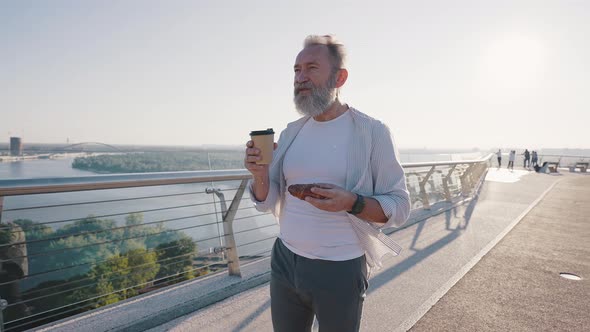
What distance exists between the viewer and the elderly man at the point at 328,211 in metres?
1.47

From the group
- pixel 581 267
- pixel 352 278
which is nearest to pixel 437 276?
pixel 581 267

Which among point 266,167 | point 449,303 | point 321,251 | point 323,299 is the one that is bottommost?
point 449,303

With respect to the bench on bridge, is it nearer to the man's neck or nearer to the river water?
the river water

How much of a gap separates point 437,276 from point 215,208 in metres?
2.43

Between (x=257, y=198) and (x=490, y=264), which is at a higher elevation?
(x=257, y=198)

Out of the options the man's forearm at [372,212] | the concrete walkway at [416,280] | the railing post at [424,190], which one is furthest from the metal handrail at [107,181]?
the railing post at [424,190]

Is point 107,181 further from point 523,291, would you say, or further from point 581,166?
point 581,166

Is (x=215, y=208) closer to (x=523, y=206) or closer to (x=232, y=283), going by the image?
(x=232, y=283)

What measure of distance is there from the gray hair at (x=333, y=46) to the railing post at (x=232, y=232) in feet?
6.21

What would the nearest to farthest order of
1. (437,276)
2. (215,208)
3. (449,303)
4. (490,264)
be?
(449,303) < (215,208) < (437,276) < (490,264)

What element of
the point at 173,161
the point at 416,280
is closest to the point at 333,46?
the point at 416,280

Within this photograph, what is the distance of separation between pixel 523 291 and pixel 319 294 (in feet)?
10.0

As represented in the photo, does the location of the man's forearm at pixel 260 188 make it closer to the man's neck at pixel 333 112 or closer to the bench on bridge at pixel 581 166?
the man's neck at pixel 333 112

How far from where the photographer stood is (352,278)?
1488 millimetres
